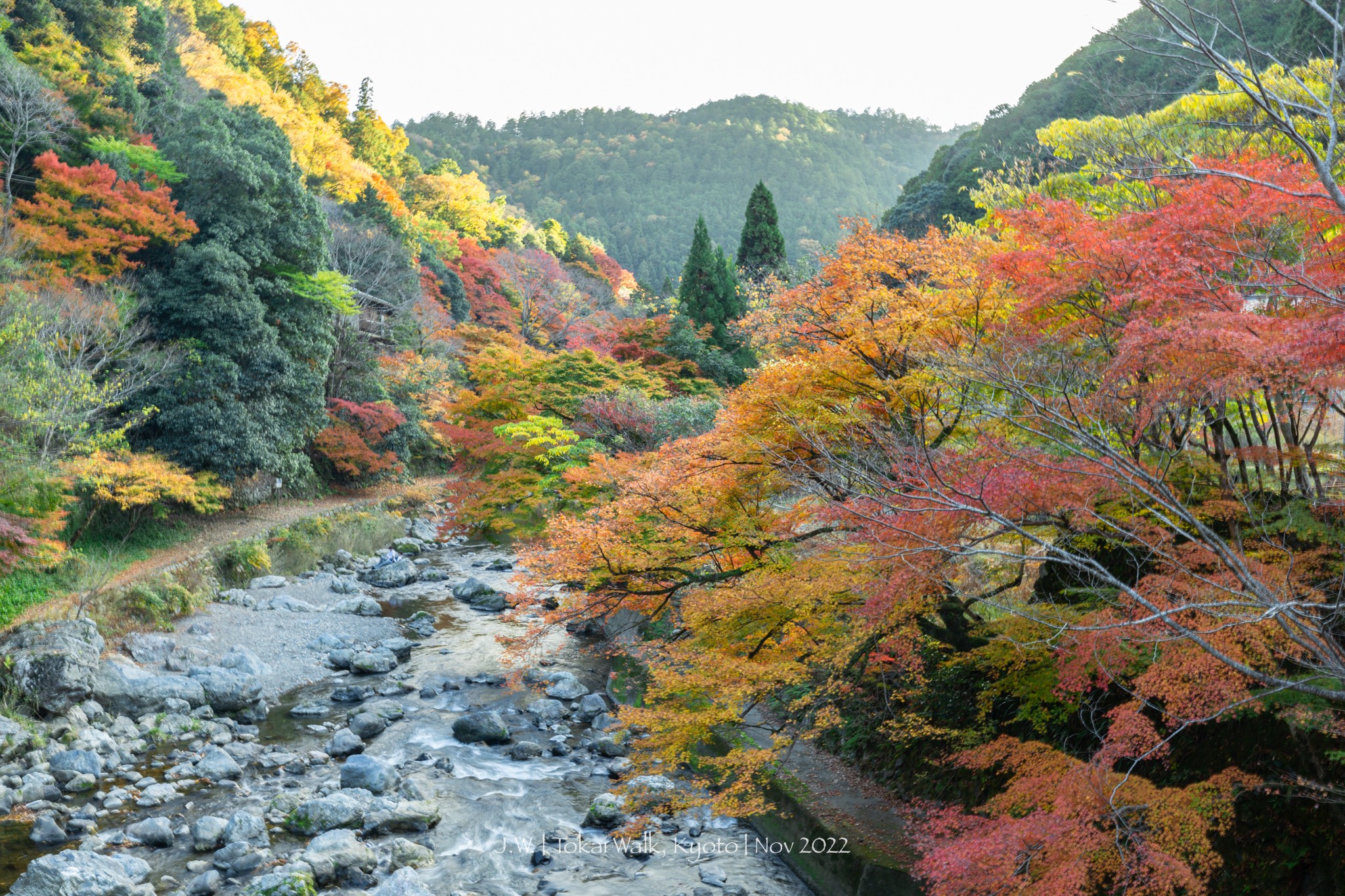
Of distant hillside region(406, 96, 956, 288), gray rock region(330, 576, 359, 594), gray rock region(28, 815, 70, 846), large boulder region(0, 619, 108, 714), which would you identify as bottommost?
gray rock region(330, 576, 359, 594)

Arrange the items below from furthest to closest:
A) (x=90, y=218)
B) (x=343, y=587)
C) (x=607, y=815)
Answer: (x=343, y=587) < (x=90, y=218) < (x=607, y=815)

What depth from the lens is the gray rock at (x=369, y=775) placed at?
27.3ft

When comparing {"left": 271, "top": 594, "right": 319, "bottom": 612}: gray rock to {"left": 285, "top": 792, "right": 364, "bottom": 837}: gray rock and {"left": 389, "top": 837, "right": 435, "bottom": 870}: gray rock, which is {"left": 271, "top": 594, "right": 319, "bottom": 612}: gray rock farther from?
{"left": 389, "top": 837, "right": 435, "bottom": 870}: gray rock

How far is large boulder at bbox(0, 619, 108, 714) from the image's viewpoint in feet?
30.2

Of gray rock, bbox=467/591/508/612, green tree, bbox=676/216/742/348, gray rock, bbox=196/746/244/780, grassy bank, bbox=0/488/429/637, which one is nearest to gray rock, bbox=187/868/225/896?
gray rock, bbox=196/746/244/780

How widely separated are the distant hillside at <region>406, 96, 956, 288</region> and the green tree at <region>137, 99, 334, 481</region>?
38151mm

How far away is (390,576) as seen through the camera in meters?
17.9

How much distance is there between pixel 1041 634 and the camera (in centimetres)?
610

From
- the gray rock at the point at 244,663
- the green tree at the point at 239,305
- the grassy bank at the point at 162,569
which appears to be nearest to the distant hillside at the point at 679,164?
the green tree at the point at 239,305

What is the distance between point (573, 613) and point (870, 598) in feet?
11.1

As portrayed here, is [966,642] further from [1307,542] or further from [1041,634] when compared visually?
[1307,542]

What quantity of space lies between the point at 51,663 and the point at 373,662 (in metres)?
4.14

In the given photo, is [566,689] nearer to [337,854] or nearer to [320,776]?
[320,776]

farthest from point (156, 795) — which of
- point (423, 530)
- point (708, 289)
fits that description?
point (708, 289)
